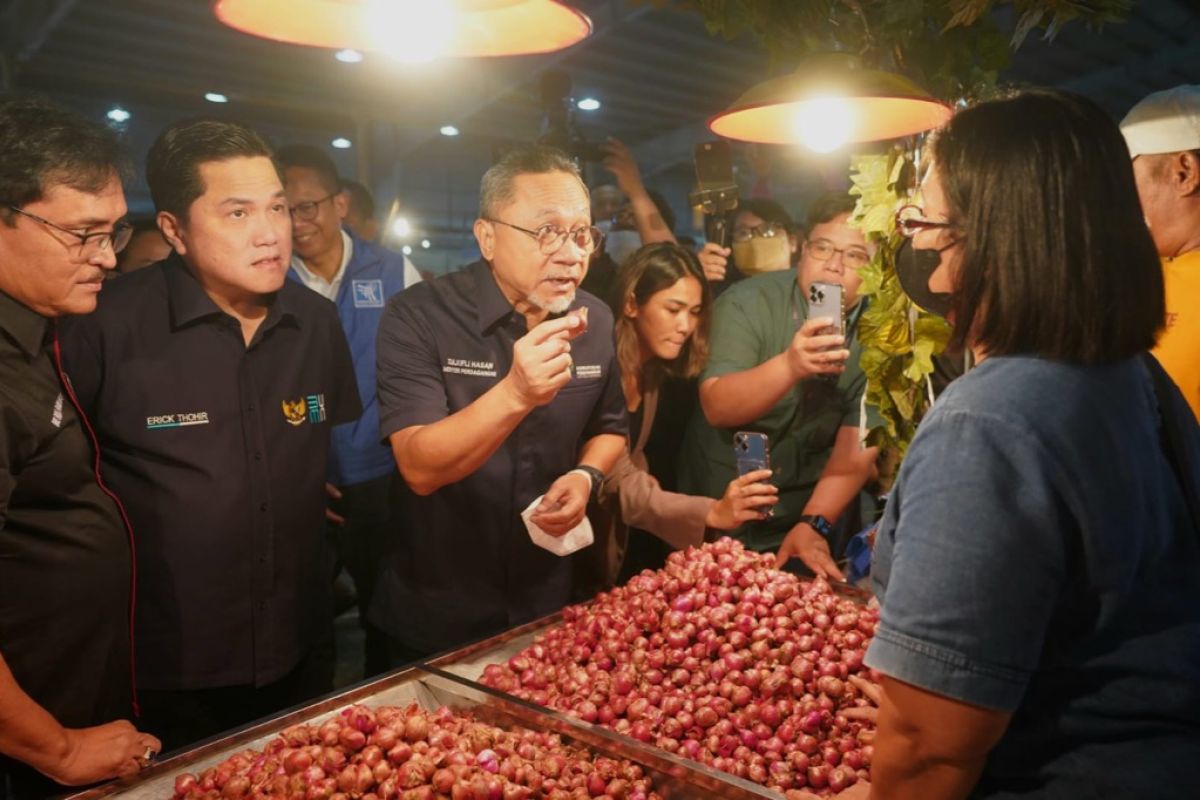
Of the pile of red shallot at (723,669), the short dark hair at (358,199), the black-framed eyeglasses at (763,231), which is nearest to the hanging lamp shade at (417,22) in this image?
the pile of red shallot at (723,669)

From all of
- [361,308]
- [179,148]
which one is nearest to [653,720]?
[179,148]

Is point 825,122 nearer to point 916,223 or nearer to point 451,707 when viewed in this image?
point 916,223

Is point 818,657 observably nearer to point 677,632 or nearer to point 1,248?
point 677,632

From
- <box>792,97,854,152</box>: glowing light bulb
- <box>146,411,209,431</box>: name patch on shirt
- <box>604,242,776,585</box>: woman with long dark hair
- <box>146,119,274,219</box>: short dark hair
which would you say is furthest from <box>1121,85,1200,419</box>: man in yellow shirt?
<box>146,411,209,431</box>: name patch on shirt

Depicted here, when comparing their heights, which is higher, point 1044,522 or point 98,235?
point 98,235

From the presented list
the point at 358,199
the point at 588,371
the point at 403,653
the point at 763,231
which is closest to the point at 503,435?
the point at 588,371

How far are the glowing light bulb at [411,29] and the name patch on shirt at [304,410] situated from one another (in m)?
0.84

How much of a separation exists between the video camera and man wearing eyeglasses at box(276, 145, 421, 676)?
0.91 m

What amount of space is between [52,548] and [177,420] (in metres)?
0.39

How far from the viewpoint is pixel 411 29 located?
1.76 meters

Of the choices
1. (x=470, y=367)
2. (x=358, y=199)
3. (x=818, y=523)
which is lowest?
(x=818, y=523)

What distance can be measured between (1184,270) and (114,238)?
2503 millimetres

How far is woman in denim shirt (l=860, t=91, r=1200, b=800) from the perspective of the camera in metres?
0.93

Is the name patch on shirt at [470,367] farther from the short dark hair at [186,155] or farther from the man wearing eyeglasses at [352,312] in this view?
the man wearing eyeglasses at [352,312]
